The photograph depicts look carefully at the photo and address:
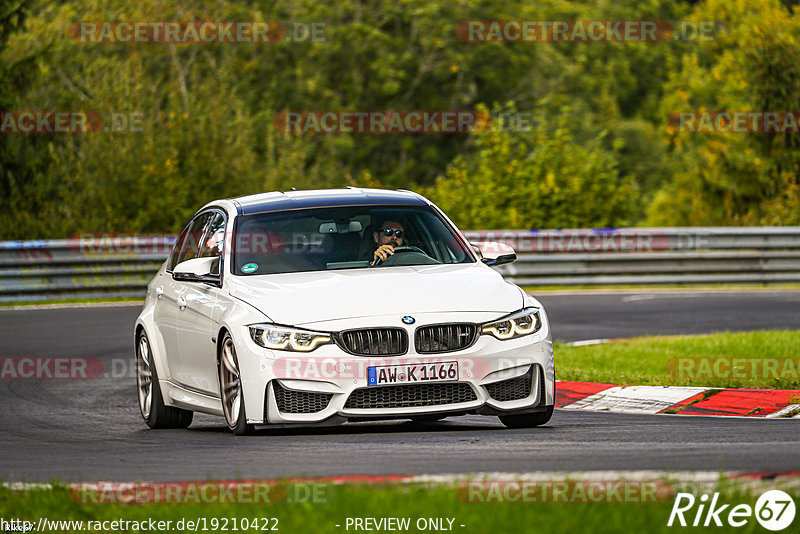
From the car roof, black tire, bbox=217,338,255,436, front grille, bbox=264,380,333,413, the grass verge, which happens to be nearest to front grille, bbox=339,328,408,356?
front grille, bbox=264,380,333,413

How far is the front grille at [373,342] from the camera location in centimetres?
867

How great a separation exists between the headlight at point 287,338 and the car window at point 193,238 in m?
2.51

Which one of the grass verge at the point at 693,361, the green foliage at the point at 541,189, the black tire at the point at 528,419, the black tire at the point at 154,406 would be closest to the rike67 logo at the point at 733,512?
the black tire at the point at 528,419

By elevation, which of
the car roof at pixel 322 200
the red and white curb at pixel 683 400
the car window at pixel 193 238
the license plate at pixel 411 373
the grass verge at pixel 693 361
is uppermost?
the car roof at pixel 322 200

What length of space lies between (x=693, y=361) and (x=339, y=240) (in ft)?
17.4

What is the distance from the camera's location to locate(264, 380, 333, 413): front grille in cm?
873

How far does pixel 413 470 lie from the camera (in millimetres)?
6953

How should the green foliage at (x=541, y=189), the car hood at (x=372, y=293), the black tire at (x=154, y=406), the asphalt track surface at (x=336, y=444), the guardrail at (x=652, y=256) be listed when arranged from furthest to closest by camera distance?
the green foliage at (x=541, y=189), the guardrail at (x=652, y=256), the black tire at (x=154, y=406), the car hood at (x=372, y=293), the asphalt track surface at (x=336, y=444)

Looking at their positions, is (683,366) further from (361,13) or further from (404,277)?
(361,13)

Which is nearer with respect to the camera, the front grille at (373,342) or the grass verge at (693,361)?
→ the front grille at (373,342)

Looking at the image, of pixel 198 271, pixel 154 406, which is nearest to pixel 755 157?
pixel 154 406

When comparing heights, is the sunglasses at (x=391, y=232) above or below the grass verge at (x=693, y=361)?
above

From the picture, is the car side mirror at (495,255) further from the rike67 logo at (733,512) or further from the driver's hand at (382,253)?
the rike67 logo at (733,512)

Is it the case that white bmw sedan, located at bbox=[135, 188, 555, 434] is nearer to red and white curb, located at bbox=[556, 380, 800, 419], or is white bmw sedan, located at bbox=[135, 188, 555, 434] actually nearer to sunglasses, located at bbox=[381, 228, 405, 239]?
sunglasses, located at bbox=[381, 228, 405, 239]
